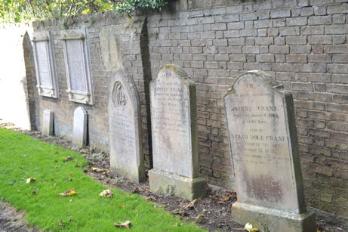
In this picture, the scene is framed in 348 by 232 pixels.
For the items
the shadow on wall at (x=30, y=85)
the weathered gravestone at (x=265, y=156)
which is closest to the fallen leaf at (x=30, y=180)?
the weathered gravestone at (x=265, y=156)

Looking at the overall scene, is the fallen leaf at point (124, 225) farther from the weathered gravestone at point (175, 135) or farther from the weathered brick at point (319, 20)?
the weathered brick at point (319, 20)

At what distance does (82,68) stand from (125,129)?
284 cm

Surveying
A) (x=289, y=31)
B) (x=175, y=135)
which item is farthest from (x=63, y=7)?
(x=289, y=31)

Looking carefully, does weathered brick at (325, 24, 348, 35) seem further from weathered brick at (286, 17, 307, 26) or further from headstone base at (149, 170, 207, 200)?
headstone base at (149, 170, 207, 200)

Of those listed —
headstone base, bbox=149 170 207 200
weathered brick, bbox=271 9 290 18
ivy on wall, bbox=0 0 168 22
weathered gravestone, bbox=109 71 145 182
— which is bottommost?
headstone base, bbox=149 170 207 200

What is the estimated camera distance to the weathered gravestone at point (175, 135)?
247 inches

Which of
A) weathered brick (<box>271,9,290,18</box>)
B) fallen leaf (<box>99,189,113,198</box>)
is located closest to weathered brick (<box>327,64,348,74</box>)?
weathered brick (<box>271,9,290,18</box>)

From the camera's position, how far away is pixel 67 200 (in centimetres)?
668

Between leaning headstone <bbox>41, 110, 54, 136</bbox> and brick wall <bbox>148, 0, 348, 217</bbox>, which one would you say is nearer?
brick wall <bbox>148, 0, 348, 217</bbox>

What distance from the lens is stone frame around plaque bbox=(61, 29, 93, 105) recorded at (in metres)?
9.70

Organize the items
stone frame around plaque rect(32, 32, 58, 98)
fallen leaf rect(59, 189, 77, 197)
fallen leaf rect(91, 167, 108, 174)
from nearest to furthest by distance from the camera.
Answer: fallen leaf rect(59, 189, 77, 197) < fallen leaf rect(91, 167, 108, 174) < stone frame around plaque rect(32, 32, 58, 98)

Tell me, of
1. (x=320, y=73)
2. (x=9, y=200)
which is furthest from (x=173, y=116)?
(x=9, y=200)

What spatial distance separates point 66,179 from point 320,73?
14.0 feet

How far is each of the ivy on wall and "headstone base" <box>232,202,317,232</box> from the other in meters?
3.24
